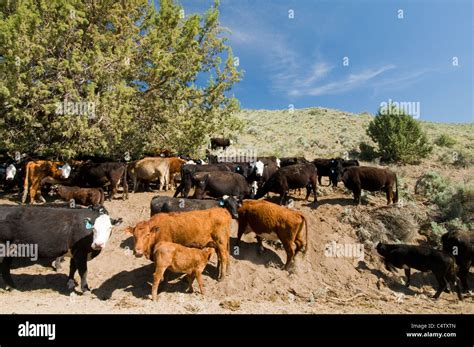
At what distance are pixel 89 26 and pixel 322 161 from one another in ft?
44.7

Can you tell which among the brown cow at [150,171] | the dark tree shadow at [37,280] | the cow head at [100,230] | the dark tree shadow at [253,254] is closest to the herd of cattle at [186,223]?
the cow head at [100,230]

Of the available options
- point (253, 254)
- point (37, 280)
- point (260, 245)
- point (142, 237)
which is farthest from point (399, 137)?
point (37, 280)

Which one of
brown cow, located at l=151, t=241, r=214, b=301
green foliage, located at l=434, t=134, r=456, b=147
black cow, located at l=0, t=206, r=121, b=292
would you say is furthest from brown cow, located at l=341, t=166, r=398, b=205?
green foliage, located at l=434, t=134, r=456, b=147

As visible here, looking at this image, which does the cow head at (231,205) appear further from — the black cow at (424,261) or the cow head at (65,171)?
the cow head at (65,171)

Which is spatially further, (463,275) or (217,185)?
(217,185)

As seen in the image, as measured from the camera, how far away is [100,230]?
8.06 meters

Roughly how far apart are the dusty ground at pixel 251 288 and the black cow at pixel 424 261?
48 centimetres

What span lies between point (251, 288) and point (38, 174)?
1086 centimetres

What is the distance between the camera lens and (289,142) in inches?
1590

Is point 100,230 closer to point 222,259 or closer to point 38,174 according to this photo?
point 222,259

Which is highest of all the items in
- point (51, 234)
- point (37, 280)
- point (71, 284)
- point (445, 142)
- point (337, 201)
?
point (445, 142)

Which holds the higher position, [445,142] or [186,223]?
[445,142]

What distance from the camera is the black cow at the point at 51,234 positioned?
27.4 ft
